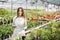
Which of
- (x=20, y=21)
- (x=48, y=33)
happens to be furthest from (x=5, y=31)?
(x=48, y=33)

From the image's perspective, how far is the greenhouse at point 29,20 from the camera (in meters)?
2.27

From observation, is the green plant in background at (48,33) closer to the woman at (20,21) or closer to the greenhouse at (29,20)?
the greenhouse at (29,20)

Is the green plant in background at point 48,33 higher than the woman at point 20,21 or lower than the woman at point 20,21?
lower

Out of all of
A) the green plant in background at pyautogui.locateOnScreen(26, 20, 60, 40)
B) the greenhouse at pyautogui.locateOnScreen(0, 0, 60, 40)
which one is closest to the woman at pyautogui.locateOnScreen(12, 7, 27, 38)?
the greenhouse at pyautogui.locateOnScreen(0, 0, 60, 40)

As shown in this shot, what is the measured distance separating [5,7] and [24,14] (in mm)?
225

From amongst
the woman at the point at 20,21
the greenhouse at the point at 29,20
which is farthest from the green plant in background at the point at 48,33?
the woman at the point at 20,21

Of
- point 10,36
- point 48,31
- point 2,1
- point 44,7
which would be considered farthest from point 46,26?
point 2,1

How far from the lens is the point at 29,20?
7.55 ft

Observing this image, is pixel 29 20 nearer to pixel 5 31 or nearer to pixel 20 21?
pixel 20 21

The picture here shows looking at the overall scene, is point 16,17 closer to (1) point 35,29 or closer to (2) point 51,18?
(1) point 35,29

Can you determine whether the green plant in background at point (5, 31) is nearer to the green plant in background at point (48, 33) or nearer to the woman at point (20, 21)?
the woman at point (20, 21)

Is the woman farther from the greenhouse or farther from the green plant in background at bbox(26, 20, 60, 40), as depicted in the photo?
the green plant in background at bbox(26, 20, 60, 40)

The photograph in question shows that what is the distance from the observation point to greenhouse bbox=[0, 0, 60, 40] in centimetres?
227

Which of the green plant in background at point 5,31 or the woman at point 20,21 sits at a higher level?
the woman at point 20,21
